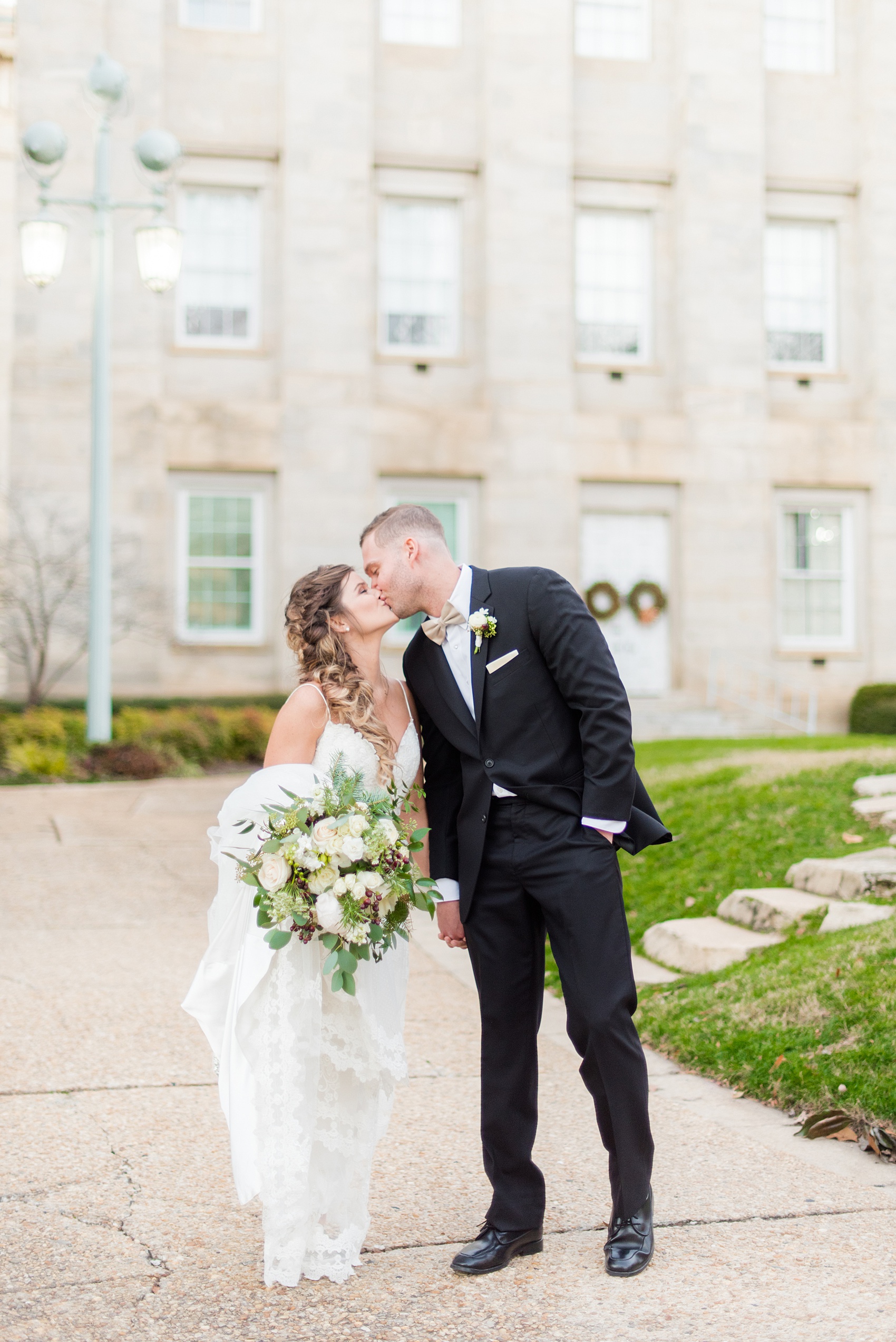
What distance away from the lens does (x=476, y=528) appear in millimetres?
20469

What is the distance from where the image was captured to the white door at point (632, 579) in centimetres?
2078

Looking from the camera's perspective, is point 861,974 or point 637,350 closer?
point 861,974

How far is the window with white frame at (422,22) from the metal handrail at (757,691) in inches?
417

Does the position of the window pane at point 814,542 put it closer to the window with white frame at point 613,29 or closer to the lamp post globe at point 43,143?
the window with white frame at point 613,29

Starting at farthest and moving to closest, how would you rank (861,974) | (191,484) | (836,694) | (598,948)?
(836,694) < (191,484) < (861,974) < (598,948)

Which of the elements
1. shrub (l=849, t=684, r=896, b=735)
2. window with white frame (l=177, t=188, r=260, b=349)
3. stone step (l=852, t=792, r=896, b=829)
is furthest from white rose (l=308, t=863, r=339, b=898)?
window with white frame (l=177, t=188, r=260, b=349)

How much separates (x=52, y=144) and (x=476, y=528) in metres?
8.68

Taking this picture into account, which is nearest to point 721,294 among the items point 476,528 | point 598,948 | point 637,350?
point 637,350

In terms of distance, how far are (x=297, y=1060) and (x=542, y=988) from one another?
72 cm

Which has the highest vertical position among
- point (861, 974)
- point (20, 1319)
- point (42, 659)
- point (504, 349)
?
point (504, 349)

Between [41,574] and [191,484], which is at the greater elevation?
[191,484]

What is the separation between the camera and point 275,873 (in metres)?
3.48

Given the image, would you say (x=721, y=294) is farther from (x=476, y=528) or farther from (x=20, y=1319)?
(x=20, y=1319)

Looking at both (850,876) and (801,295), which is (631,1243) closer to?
(850,876)
